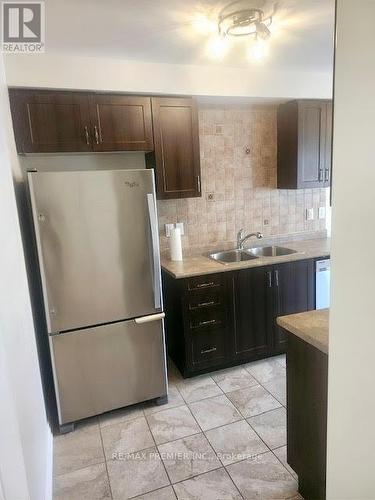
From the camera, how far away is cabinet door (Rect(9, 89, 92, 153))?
224 cm

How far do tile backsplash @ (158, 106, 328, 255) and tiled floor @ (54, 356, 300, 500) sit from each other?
4.40ft

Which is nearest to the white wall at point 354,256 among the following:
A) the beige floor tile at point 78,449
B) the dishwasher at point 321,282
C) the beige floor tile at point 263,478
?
the beige floor tile at point 263,478

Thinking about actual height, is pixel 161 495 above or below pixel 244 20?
below

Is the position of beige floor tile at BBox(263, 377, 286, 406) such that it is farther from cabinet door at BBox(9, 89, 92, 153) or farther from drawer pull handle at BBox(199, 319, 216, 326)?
cabinet door at BBox(9, 89, 92, 153)

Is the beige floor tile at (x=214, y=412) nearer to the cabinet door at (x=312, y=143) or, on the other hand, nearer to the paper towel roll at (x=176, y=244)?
the paper towel roll at (x=176, y=244)

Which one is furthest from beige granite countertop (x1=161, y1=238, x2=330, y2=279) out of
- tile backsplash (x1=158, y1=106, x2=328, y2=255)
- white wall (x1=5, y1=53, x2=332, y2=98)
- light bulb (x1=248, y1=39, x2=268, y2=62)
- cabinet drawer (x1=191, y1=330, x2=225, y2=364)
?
light bulb (x1=248, y1=39, x2=268, y2=62)

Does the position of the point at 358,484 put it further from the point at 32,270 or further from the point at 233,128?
the point at 233,128

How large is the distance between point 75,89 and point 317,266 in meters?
2.39

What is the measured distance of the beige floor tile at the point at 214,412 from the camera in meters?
2.24

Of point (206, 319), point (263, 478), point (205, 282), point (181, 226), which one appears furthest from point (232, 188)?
point (263, 478)

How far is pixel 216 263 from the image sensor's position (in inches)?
111

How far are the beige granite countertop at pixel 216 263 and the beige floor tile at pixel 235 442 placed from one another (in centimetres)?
107

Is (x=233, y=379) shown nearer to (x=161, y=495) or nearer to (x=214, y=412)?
(x=214, y=412)

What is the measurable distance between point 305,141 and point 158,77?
142 cm
